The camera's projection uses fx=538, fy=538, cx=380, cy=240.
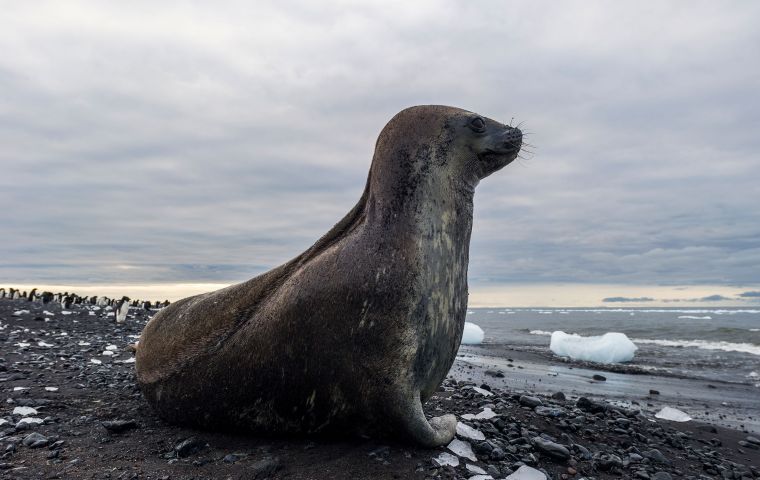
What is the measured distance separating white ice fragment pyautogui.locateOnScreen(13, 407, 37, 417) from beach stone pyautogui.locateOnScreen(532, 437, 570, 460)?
491 cm

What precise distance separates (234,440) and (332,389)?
3.64 feet

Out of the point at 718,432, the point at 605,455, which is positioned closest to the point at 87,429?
the point at 605,455

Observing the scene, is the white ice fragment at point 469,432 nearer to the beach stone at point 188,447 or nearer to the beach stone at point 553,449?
the beach stone at point 553,449

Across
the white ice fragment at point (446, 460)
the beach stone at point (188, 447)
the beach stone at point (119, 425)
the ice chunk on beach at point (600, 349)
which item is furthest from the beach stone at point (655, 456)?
the ice chunk on beach at point (600, 349)

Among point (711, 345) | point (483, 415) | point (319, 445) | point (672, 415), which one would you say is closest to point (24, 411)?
point (319, 445)

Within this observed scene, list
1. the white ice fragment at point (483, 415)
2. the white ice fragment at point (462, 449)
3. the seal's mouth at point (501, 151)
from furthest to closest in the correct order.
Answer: the white ice fragment at point (483, 415) < the seal's mouth at point (501, 151) < the white ice fragment at point (462, 449)

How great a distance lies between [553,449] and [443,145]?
2.81m

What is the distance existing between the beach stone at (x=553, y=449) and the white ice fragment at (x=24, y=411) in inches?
194

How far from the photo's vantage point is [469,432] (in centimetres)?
484

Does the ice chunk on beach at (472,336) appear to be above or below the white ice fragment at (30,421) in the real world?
above

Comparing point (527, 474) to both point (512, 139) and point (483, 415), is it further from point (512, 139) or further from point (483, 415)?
point (512, 139)

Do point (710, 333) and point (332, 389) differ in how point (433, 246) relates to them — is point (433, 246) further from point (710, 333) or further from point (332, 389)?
point (710, 333)

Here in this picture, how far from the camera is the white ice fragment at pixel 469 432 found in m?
4.73

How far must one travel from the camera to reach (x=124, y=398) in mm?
6074
